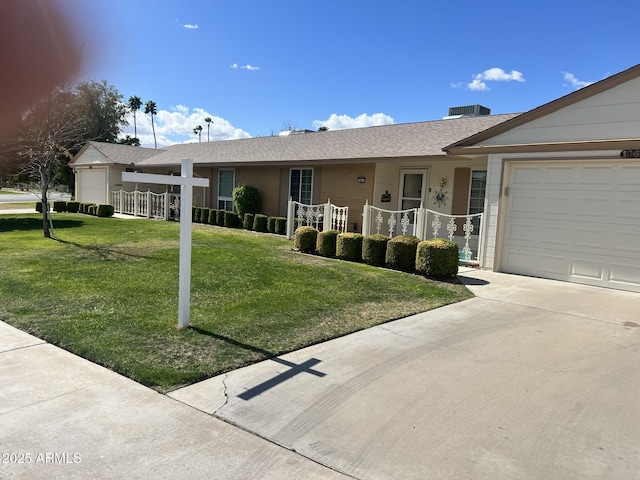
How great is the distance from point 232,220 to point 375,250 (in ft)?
30.6

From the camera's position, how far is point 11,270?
862 centimetres

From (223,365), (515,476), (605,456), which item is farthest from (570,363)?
(223,365)

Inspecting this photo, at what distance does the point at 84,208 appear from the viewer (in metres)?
23.7

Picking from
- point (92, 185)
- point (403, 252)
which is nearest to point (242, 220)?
point (403, 252)

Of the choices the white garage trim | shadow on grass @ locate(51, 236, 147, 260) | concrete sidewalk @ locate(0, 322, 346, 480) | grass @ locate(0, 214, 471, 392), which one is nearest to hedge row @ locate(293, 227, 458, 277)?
grass @ locate(0, 214, 471, 392)

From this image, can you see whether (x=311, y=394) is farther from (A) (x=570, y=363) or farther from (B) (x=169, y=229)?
(B) (x=169, y=229)

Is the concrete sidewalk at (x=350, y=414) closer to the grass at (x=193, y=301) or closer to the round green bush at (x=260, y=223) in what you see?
the grass at (x=193, y=301)

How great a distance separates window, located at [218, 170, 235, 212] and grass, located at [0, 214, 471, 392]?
8468mm

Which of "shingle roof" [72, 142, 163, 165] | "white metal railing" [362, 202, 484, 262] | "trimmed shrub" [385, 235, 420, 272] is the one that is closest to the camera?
"trimmed shrub" [385, 235, 420, 272]

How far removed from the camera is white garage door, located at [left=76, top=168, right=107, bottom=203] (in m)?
26.2

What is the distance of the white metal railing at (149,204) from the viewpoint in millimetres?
21219

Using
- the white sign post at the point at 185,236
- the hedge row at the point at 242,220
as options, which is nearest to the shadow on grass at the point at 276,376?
the white sign post at the point at 185,236

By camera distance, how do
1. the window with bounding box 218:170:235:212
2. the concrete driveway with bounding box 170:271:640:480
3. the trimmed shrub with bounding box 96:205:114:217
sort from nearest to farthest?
1. the concrete driveway with bounding box 170:271:640:480
2. the window with bounding box 218:170:235:212
3. the trimmed shrub with bounding box 96:205:114:217

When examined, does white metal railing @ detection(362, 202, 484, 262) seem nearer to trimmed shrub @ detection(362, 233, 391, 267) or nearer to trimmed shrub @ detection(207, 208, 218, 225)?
trimmed shrub @ detection(362, 233, 391, 267)
